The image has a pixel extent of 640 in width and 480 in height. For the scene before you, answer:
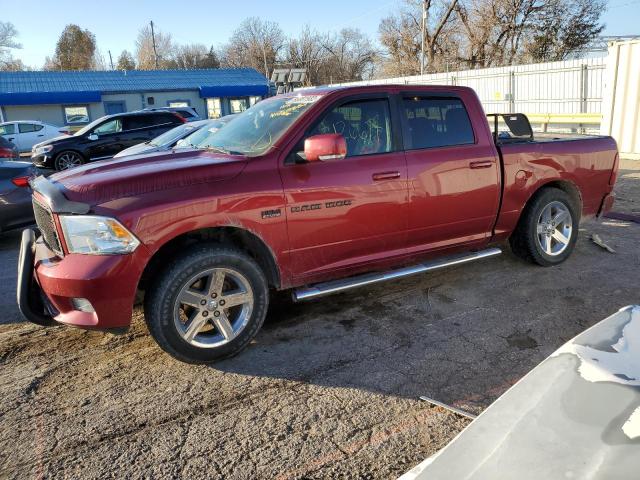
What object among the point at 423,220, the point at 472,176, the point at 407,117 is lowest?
the point at 423,220

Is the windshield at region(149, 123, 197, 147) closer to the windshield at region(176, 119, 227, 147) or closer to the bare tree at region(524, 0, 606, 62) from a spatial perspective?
the windshield at region(176, 119, 227, 147)

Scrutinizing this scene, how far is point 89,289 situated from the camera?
315 cm

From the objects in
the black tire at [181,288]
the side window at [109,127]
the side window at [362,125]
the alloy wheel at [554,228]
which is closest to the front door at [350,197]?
the side window at [362,125]

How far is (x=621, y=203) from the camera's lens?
8.25 m

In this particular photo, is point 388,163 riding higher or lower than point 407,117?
lower

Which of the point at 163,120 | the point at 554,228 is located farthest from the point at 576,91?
the point at 554,228

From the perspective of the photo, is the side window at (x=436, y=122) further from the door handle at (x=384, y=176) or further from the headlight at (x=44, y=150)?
the headlight at (x=44, y=150)

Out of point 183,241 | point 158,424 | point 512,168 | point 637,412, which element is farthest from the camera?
point 512,168

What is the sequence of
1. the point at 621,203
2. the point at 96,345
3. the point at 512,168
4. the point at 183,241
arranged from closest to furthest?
1. the point at 183,241
2. the point at 96,345
3. the point at 512,168
4. the point at 621,203

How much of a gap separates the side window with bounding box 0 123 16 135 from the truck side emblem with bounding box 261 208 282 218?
2276 centimetres

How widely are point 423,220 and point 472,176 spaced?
2.18 ft

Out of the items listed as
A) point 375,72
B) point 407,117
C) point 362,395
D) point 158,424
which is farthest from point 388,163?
point 375,72

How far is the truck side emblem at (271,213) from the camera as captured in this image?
361 cm

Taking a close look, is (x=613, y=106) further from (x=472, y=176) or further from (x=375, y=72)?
(x=375, y=72)
